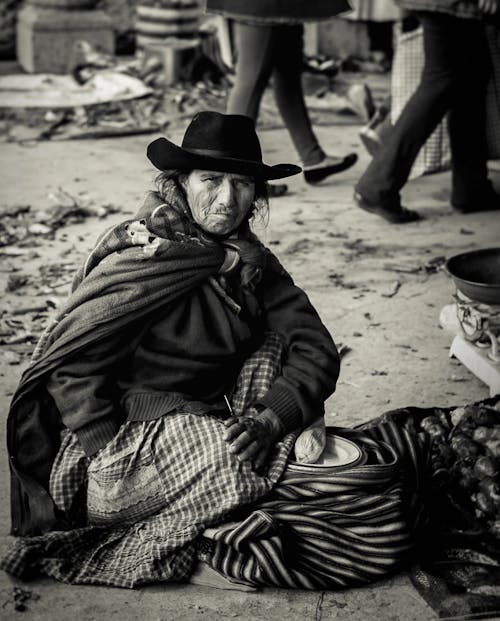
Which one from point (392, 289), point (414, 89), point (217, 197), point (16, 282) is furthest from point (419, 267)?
point (217, 197)

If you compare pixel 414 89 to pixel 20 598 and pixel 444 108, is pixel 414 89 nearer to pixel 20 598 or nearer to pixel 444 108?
pixel 444 108

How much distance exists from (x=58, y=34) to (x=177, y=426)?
8.55m

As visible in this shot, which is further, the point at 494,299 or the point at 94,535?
the point at 494,299

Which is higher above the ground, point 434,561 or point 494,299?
point 494,299

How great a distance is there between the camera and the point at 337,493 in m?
2.79

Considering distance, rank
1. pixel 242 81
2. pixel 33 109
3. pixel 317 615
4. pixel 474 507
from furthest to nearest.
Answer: pixel 33 109, pixel 242 81, pixel 474 507, pixel 317 615

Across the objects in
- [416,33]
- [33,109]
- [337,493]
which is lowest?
[33,109]

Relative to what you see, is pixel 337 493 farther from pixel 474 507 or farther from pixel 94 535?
pixel 94 535

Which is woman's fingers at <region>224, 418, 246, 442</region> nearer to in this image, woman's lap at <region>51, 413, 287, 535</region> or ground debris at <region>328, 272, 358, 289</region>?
woman's lap at <region>51, 413, 287, 535</region>

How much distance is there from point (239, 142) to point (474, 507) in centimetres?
129

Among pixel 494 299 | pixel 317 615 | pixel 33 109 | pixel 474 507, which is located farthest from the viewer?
pixel 33 109

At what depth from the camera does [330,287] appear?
505 centimetres

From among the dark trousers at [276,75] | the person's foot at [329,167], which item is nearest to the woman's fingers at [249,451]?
the dark trousers at [276,75]

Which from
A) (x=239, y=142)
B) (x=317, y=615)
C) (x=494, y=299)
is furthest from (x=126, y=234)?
(x=494, y=299)
